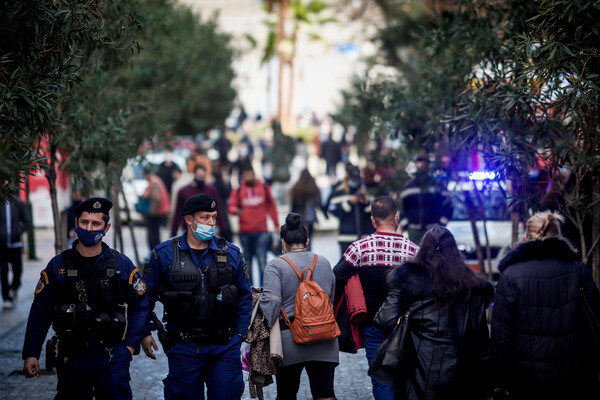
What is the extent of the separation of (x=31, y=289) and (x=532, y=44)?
9.58 m

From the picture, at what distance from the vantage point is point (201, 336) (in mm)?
5391

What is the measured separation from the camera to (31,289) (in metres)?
13.4

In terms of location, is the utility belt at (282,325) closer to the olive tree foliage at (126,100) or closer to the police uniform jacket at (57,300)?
the police uniform jacket at (57,300)

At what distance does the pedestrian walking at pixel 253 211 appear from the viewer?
12227 mm

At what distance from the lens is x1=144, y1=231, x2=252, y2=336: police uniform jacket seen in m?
5.50

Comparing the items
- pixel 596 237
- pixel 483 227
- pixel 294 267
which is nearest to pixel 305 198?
pixel 483 227

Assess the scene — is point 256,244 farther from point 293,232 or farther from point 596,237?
point 293,232

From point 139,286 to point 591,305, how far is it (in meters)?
2.93

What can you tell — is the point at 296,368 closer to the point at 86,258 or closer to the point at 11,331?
the point at 86,258

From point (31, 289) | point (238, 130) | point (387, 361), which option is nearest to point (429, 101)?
point (387, 361)

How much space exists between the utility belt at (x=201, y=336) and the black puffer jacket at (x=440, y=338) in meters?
1.04

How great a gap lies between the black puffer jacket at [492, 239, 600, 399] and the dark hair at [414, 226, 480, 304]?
0.27 metres

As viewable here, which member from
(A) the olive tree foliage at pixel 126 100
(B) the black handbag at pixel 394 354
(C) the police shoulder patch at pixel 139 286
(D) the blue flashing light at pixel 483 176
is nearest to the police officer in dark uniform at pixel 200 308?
(C) the police shoulder patch at pixel 139 286

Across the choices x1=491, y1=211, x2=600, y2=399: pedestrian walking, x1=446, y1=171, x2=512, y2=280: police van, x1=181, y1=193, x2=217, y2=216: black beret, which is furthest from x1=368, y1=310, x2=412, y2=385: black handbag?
x1=446, y1=171, x2=512, y2=280: police van
